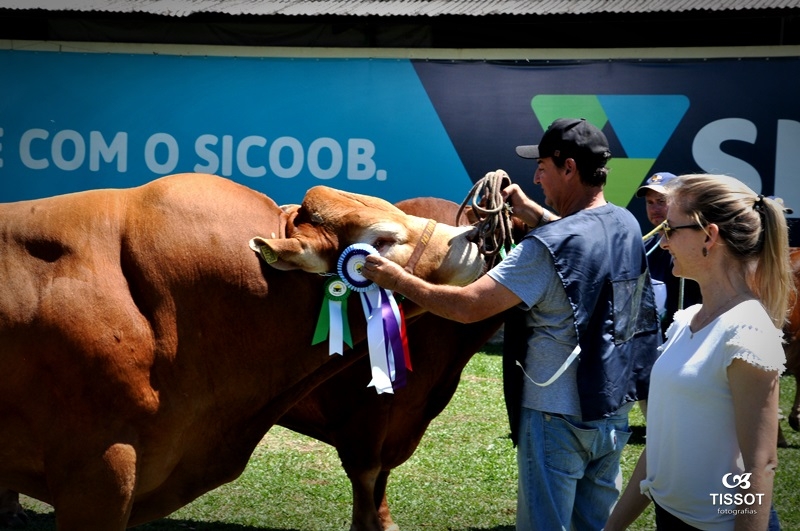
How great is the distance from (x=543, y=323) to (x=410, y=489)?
3149mm

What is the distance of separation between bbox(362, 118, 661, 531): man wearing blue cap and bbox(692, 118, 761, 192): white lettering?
23.2ft

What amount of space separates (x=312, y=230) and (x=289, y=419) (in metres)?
1.80

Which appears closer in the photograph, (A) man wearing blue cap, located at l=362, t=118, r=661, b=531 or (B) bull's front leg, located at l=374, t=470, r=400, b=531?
(A) man wearing blue cap, located at l=362, t=118, r=661, b=531

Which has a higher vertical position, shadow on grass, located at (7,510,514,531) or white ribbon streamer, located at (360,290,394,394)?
white ribbon streamer, located at (360,290,394,394)

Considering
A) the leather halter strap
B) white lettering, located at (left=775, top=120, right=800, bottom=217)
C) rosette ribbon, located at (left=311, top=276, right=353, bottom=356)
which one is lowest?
rosette ribbon, located at (left=311, top=276, right=353, bottom=356)

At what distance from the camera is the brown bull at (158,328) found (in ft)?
10.2

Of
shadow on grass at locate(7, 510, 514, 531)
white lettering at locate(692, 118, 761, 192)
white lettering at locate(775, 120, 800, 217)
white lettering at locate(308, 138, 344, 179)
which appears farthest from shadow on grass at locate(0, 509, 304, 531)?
white lettering at locate(775, 120, 800, 217)

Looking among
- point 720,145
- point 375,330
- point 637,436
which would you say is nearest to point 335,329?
point 375,330

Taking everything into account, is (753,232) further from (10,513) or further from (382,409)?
(10,513)

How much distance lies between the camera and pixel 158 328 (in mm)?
3242

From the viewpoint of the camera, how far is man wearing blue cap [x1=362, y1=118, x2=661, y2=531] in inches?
123

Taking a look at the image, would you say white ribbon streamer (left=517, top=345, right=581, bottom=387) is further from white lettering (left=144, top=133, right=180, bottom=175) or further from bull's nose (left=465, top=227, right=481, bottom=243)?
white lettering (left=144, top=133, right=180, bottom=175)

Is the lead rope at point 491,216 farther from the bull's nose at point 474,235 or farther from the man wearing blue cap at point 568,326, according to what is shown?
the man wearing blue cap at point 568,326

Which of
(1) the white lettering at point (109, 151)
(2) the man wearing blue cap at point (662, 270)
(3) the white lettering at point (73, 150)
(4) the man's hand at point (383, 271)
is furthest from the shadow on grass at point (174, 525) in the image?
(3) the white lettering at point (73, 150)
